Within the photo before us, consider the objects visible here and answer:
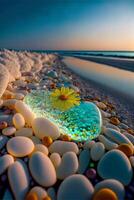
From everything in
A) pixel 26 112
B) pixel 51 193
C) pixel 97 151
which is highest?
pixel 26 112

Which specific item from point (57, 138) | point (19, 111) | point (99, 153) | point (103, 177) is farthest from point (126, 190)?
point (19, 111)

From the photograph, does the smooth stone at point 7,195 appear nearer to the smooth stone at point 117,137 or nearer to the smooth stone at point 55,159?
the smooth stone at point 55,159

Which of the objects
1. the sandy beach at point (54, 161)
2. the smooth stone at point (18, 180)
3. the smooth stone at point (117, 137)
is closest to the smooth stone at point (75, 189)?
the sandy beach at point (54, 161)

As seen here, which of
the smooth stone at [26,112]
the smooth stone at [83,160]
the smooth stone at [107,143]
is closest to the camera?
the smooth stone at [83,160]

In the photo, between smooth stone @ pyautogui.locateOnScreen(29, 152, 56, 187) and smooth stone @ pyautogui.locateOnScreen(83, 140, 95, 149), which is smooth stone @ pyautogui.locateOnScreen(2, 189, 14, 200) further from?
smooth stone @ pyautogui.locateOnScreen(83, 140, 95, 149)

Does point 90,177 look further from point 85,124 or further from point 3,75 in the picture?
point 3,75

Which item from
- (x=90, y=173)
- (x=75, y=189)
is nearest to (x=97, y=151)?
(x=90, y=173)

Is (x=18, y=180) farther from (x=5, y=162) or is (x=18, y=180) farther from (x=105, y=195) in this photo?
(x=105, y=195)
